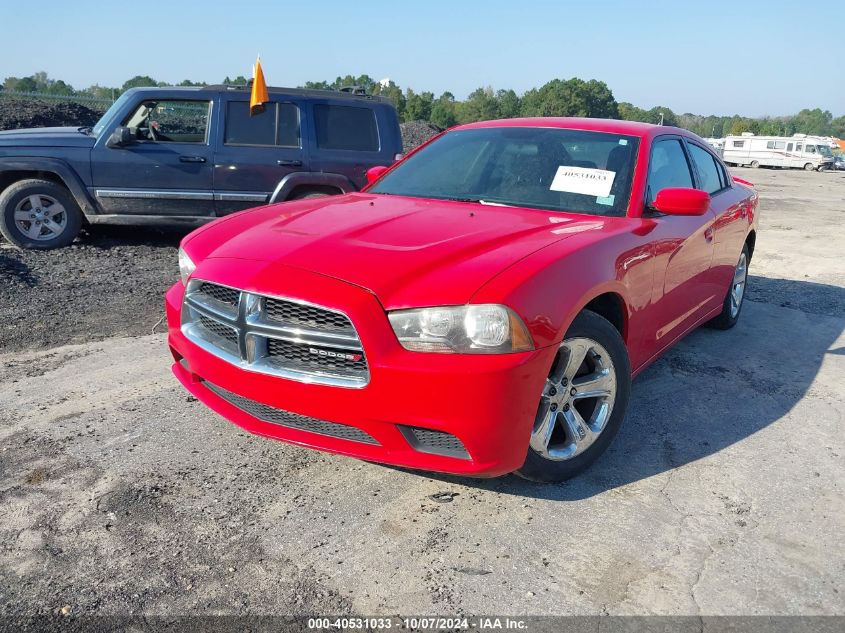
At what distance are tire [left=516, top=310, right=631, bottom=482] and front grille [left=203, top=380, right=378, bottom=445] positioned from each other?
715mm

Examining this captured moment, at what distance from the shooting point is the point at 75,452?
338 cm

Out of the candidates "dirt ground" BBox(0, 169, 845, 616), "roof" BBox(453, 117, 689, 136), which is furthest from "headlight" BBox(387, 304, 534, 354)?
"roof" BBox(453, 117, 689, 136)

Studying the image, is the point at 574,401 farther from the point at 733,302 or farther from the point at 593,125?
the point at 733,302

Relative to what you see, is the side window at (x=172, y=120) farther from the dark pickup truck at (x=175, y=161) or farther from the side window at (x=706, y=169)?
the side window at (x=706, y=169)

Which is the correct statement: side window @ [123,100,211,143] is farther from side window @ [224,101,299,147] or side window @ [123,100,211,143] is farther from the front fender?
the front fender

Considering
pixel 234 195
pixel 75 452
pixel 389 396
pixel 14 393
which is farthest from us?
pixel 234 195

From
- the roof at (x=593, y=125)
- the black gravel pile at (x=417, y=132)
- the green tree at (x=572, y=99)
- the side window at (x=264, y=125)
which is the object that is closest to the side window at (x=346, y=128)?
the side window at (x=264, y=125)

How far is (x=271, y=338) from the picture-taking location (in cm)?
291

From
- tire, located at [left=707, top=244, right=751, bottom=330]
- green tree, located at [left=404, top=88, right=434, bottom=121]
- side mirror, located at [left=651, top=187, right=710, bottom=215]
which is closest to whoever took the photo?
side mirror, located at [left=651, top=187, right=710, bottom=215]

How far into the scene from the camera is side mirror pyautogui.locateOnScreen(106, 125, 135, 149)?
7.50 meters

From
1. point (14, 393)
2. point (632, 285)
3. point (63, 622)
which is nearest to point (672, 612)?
point (632, 285)

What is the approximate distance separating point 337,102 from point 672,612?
6.87 metres

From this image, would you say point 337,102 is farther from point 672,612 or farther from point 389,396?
point 672,612

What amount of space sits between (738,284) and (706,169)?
46.1 inches
